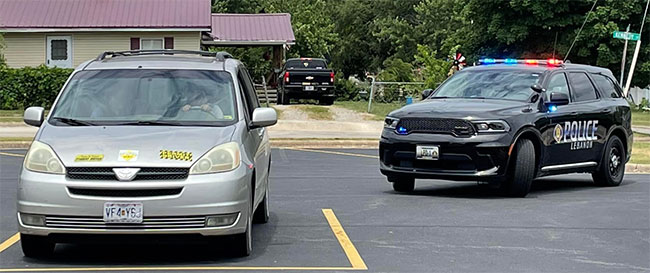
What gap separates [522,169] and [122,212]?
6035mm

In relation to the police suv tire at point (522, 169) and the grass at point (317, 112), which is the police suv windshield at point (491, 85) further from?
the grass at point (317, 112)

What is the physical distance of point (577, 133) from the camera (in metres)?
13.1

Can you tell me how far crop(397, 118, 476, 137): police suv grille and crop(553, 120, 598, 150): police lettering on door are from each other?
147 cm

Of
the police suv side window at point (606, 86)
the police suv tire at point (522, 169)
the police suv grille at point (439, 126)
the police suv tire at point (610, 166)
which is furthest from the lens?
the police suv side window at point (606, 86)

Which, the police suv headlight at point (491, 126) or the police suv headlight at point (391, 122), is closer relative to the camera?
the police suv headlight at point (491, 126)

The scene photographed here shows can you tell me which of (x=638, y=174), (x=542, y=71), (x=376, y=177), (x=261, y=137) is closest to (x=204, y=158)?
(x=261, y=137)

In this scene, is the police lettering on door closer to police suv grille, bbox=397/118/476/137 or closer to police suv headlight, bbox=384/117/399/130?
police suv grille, bbox=397/118/476/137

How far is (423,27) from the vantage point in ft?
228

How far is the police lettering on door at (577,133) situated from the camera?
498 inches

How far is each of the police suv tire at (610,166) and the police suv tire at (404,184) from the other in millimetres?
2820

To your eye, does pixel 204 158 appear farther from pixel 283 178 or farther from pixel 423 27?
pixel 423 27

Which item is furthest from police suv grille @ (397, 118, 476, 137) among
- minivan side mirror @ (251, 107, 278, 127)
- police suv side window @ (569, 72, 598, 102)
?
Answer: minivan side mirror @ (251, 107, 278, 127)

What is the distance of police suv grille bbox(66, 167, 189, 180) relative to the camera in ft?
23.8

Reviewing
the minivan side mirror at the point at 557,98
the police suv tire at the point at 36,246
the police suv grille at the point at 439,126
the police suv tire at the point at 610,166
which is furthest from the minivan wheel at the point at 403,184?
the police suv tire at the point at 36,246
